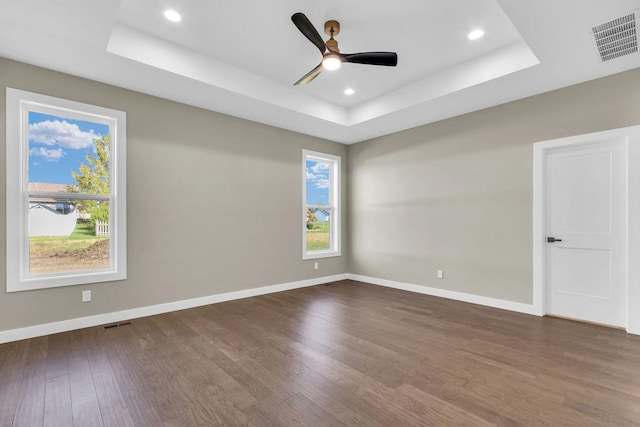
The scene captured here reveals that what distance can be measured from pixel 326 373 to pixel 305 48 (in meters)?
3.31

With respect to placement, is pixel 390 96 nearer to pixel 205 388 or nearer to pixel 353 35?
pixel 353 35

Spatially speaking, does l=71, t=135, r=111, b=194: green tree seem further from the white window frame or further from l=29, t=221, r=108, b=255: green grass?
l=29, t=221, r=108, b=255: green grass

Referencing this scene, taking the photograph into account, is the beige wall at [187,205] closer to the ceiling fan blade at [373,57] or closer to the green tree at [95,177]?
the green tree at [95,177]

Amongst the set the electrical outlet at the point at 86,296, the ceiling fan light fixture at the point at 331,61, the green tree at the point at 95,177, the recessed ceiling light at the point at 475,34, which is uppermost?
the recessed ceiling light at the point at 475,34

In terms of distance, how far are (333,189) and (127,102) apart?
12.3 ft

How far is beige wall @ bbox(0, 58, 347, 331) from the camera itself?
10.8 feet

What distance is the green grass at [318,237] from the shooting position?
5832mm

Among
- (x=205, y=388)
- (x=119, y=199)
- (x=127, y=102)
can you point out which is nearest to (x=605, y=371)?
(x=205, y=388)

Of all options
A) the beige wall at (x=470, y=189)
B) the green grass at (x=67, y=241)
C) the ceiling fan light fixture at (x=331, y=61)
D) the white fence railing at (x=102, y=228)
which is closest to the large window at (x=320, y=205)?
the beige wall at (x=470, y=189)

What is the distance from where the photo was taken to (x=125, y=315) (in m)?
3.68

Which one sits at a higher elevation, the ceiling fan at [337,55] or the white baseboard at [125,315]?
the ceiling fan at [337,55]

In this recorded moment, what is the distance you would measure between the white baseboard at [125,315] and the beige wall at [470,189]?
2115 mm

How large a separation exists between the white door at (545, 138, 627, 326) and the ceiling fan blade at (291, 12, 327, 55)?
324cm

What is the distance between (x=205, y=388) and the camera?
2199 millimetres
